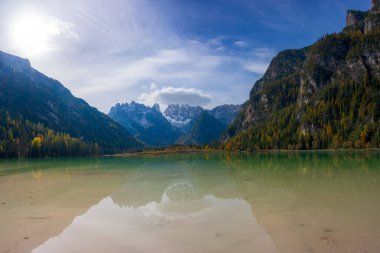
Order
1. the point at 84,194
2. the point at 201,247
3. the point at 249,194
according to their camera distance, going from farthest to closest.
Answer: the point at 84,194, the point at 249,194, the point at 201,247

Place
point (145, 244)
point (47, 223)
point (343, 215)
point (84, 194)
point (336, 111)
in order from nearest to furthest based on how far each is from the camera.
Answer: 1. point (145, 244)
2. point (343, 215)
3. point (47, 223)
4. point (84, 194)
5. point (336, 111)

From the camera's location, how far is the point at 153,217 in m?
22.1

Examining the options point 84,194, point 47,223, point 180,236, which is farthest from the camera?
point 84,194

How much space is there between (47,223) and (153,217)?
672 centimetres

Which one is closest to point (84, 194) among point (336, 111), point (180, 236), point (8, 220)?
point (8, 220)

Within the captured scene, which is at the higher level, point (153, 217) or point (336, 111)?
point (336, 111)

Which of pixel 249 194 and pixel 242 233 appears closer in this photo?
pixel 242 233

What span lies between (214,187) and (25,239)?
69.7 ft

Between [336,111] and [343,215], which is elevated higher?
[336,111]

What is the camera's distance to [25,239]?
694 inches

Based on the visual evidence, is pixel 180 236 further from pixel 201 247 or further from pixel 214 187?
pixel 214 187

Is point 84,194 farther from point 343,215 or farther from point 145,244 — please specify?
point 343,215

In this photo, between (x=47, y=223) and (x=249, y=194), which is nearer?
(x=47, y=223)

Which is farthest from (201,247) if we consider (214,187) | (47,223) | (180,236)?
(214,187)
